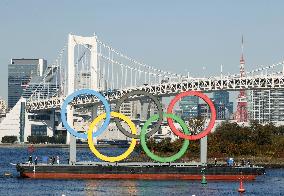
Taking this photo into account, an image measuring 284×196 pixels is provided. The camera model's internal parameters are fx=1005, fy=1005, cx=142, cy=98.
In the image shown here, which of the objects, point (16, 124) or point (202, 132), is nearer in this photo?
point (202, 132)

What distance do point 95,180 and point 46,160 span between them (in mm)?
6216

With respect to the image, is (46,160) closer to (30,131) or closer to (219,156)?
(219,156)

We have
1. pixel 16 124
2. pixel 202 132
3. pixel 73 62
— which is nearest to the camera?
pixel 202 132

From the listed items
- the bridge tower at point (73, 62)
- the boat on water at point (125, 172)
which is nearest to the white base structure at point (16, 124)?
the bridge tower at point (73, 62)

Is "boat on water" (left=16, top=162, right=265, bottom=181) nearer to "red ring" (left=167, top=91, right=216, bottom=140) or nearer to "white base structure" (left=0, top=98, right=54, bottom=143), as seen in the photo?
"red ring" (left=167, top=91, right=216, bottom=140)

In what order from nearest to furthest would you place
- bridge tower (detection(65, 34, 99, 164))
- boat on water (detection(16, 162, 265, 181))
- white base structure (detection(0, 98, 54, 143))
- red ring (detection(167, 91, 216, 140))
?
boat on water (detection(16, 162, 265, 181)) → red ring (detection(167, 91, 216, 140)) → bridge tower (detection(65, 34, 99, 164)) → white base structure (detection(0, 98, 54, 143))

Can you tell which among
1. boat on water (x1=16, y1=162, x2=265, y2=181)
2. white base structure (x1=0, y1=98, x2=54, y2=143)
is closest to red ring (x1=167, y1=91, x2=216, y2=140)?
boat on water (x1=16, y1=162, x2=265, y2=181)

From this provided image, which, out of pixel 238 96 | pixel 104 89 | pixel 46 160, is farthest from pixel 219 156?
pixel 238 96

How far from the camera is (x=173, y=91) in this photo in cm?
10519

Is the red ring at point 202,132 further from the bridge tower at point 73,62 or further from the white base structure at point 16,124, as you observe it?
the white base structure at point 16,124

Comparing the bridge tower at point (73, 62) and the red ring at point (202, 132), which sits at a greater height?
the bridge tower at point (73, 62)

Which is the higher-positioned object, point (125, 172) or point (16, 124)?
point (16, 124)

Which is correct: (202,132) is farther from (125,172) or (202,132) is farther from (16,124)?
(16,124)

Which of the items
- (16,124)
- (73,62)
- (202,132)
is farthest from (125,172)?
(16,124)
